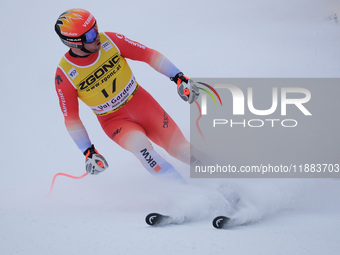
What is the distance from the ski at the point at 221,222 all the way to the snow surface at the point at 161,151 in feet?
0.29

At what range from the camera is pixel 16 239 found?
4281mm

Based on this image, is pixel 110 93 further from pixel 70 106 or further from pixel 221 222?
pixel 221 222

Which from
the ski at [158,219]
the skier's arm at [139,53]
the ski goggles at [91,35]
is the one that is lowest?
the ski at [158,219]

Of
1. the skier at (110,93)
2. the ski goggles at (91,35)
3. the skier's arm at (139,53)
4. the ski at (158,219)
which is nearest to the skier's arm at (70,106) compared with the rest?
the skier at (110,93)

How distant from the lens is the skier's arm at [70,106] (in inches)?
183

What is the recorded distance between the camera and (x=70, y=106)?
15.4 ft

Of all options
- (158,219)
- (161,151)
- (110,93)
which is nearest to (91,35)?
(110,93)

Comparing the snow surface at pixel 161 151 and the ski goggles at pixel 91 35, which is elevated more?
the ski goggles at pixel 91 35

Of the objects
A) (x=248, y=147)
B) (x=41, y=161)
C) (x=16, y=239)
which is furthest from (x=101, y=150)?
(x=16, y=239)

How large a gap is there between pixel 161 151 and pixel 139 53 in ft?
5.65

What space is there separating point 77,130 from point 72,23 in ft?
3.02

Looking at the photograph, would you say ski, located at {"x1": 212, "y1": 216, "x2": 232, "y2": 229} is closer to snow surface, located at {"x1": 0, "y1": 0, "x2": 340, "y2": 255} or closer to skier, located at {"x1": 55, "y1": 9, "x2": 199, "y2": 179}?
snow surface, located at {"x1": 0, "y1": 0, "x2": 340, "y2": 255}

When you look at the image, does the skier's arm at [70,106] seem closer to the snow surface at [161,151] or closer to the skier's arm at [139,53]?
the skier's arm at [139,53]

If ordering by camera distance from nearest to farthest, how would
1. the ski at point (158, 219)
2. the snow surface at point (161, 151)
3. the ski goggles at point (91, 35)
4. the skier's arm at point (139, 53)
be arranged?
the snow surface at point (161, 151), the ski at point (158, 219), the ski goggles at point (91, 35), the skier's arm at point (139, 53)
